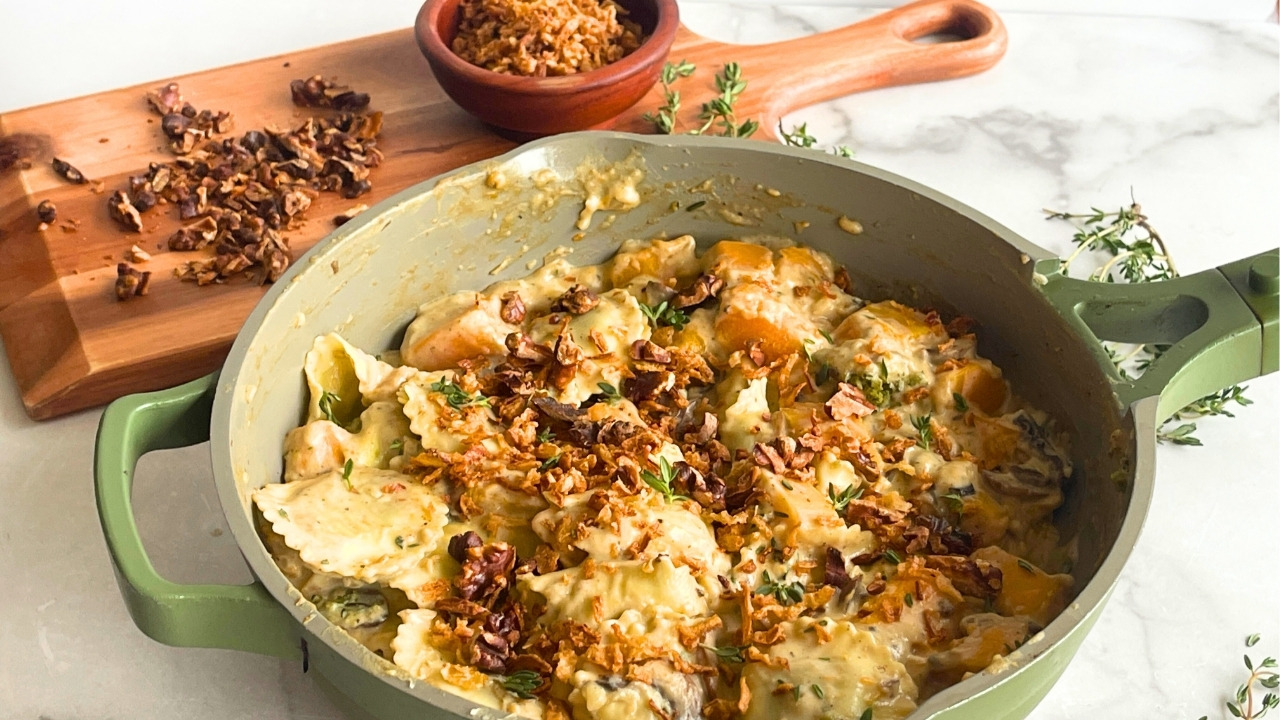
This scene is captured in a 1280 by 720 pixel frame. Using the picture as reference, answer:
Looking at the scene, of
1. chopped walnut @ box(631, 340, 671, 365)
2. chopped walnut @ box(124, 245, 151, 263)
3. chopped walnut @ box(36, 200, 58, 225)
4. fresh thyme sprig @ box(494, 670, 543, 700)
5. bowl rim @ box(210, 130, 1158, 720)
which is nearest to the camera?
bowl rim @ box(210, 130, 1158, 720)

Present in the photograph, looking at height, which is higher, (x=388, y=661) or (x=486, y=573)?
(x=388, y=661)

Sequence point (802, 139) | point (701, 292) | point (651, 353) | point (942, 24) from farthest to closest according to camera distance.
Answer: point (942, 24) < point (802, 139) < point (701, 292) < point (651, 353)

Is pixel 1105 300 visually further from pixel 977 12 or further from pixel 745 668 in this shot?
pixel 977 12

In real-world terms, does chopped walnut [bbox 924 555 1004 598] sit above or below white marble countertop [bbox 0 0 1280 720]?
above

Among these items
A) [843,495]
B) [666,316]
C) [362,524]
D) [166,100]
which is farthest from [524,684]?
[166,100]

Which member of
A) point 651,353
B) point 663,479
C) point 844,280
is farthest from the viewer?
point 844,280

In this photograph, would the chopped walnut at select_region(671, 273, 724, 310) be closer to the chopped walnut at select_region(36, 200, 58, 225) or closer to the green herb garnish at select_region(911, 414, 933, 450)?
the green herb garnish at select_region(911, 414, 933, 450)

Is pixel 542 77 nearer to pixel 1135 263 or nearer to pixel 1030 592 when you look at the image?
pixel 1135 263

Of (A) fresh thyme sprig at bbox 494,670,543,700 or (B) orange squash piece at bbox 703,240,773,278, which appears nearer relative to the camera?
(A) fresh thyme sprig at bbox 494,670,543,700

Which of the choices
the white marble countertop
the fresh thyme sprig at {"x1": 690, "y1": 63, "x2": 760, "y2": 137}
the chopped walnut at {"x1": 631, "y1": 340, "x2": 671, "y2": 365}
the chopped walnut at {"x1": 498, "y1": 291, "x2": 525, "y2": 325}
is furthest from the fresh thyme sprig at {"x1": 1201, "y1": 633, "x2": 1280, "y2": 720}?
the fresh thyme sprig at {"x1": 690, "y1": 63, "x2": 760, "y2": 137}
